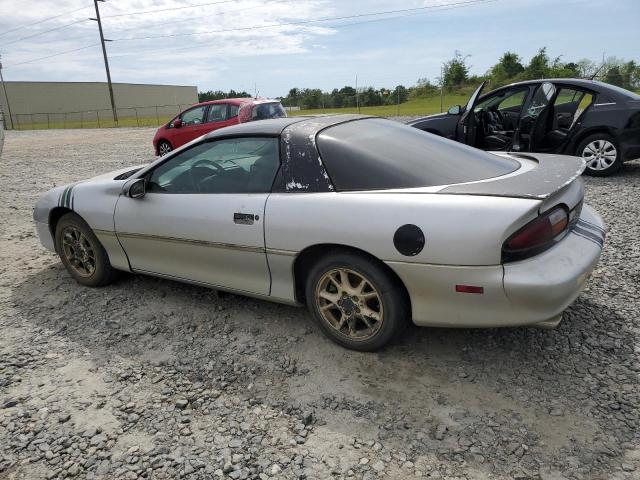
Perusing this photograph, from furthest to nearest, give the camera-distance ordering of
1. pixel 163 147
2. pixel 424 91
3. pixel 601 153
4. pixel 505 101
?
pixel 424 91, pixel 163 147, pixel 505 101, pixel 601 153

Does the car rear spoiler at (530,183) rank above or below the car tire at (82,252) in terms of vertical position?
above

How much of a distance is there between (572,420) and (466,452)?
1.86ft

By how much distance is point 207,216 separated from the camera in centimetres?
318

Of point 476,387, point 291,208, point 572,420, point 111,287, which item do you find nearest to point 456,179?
point 291,208

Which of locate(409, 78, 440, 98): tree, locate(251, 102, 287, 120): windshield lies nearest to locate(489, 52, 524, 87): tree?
locate(409, 78, 440, 98): tree

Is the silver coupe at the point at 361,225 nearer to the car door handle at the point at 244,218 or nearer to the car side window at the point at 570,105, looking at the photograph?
the car door handle at the point at 244,218

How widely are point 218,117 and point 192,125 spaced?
812 millimetres

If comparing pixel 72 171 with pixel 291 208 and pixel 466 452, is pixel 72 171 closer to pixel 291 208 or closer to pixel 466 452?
pixel 291 208

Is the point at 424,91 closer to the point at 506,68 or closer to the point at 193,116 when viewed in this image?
the point at 506,68

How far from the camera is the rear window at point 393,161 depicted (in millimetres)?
2746

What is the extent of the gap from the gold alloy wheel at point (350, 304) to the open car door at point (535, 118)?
5400 millimetres

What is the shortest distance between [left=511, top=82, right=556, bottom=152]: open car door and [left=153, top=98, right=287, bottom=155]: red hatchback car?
6423 mm

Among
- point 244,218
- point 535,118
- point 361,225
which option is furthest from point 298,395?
point 535,118

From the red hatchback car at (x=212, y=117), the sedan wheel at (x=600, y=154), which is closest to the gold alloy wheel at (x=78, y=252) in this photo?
the sedan wheel at (x=600, y=154)
